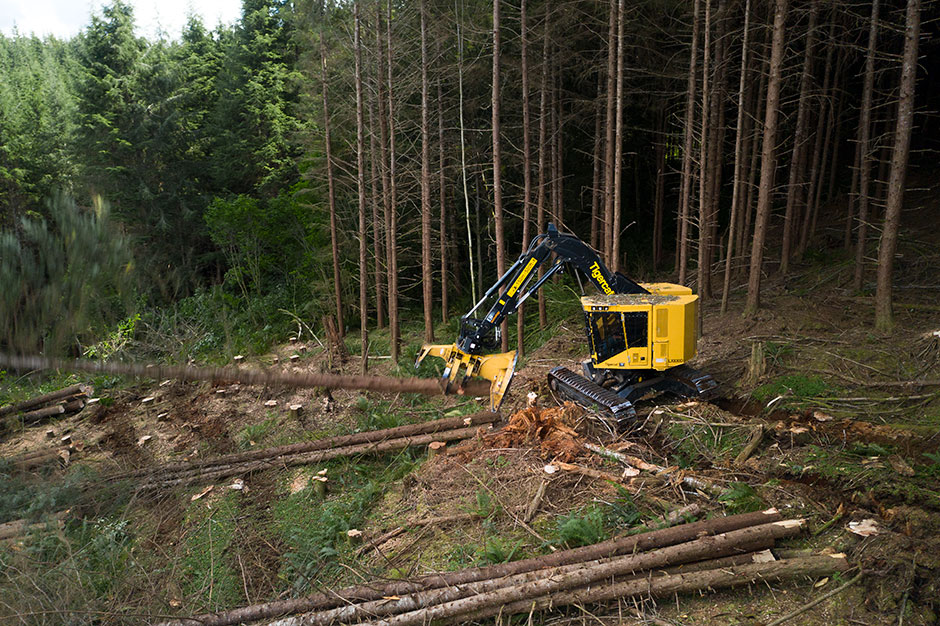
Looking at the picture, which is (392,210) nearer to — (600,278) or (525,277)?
(525,277)

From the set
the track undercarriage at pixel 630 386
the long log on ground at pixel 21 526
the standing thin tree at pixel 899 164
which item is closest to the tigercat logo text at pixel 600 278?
the track undercarriage at pixel 630 386

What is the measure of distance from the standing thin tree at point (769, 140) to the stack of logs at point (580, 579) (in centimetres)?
745

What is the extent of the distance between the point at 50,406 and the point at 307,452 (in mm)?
8116

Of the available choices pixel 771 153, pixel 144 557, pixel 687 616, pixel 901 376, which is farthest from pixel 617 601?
pixel 771 153

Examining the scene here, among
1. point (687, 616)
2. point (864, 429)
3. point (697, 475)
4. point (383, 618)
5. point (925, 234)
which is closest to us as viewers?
point (687, 616)

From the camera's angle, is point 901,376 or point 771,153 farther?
point 771,153

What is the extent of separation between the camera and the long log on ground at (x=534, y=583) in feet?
16.6

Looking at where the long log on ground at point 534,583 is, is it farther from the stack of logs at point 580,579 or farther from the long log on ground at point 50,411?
the long log on ground at point 50,411

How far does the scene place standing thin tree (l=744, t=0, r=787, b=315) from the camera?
34.7ft

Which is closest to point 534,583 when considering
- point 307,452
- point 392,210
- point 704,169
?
point 307,452

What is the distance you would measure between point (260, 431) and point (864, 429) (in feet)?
32.7

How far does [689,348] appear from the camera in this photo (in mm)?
9039

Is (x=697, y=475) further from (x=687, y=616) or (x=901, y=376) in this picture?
(x=901, y=376)

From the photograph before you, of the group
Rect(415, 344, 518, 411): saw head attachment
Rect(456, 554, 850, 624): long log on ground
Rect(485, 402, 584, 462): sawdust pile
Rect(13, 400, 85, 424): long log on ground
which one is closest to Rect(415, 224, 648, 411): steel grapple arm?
Rect(415, 344, 518, 411): saw head attachment
